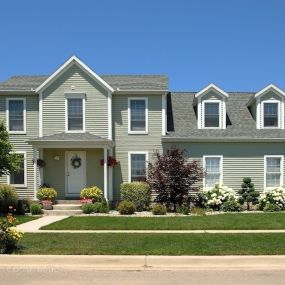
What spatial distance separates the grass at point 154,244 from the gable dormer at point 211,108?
12239 millimetres

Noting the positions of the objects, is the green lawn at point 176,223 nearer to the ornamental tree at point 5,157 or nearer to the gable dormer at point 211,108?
the ornamental tree at point 5,157

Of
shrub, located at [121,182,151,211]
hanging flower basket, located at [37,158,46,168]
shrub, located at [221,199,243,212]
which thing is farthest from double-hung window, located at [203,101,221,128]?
hanging flower basket, located at [37,158,46,168]

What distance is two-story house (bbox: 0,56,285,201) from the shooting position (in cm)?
2345

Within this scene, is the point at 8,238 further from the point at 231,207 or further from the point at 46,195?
the point at 231,207

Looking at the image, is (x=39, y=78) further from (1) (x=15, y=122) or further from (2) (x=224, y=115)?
(2) (x=224, y=115)

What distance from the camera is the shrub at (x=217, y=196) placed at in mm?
21906

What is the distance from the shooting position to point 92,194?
21938 mm

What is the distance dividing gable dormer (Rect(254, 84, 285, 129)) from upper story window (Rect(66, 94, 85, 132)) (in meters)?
9.33
